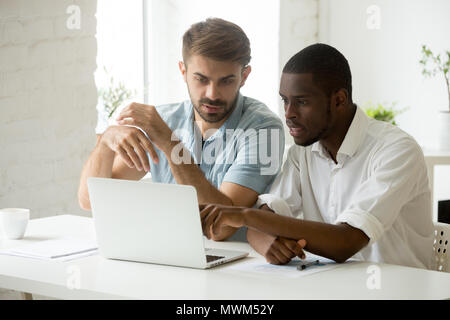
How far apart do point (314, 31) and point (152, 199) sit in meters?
2.85

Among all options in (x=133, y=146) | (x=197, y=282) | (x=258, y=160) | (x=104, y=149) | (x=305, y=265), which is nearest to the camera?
(x=197, y=282)

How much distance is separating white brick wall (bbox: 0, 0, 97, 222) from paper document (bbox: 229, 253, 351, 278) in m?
1.31

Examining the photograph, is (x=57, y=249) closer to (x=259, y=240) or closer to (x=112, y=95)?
(x=259, y=240)

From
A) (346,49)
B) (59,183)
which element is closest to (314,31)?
(346,49)

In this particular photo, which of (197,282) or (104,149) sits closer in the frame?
(197,282)

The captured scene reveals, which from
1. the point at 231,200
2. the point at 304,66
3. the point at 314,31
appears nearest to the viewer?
the point at 304,66

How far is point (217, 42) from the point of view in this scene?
2189mm

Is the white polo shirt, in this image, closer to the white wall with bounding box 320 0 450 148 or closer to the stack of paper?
the stack of paper

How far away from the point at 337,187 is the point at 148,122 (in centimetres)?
59

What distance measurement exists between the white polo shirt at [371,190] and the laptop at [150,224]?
353mm

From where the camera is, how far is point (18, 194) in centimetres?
263

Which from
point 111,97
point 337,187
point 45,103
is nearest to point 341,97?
point 337,187

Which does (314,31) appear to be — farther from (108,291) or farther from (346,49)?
(108,291)

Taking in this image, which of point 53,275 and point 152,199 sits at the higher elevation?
point 152,199
